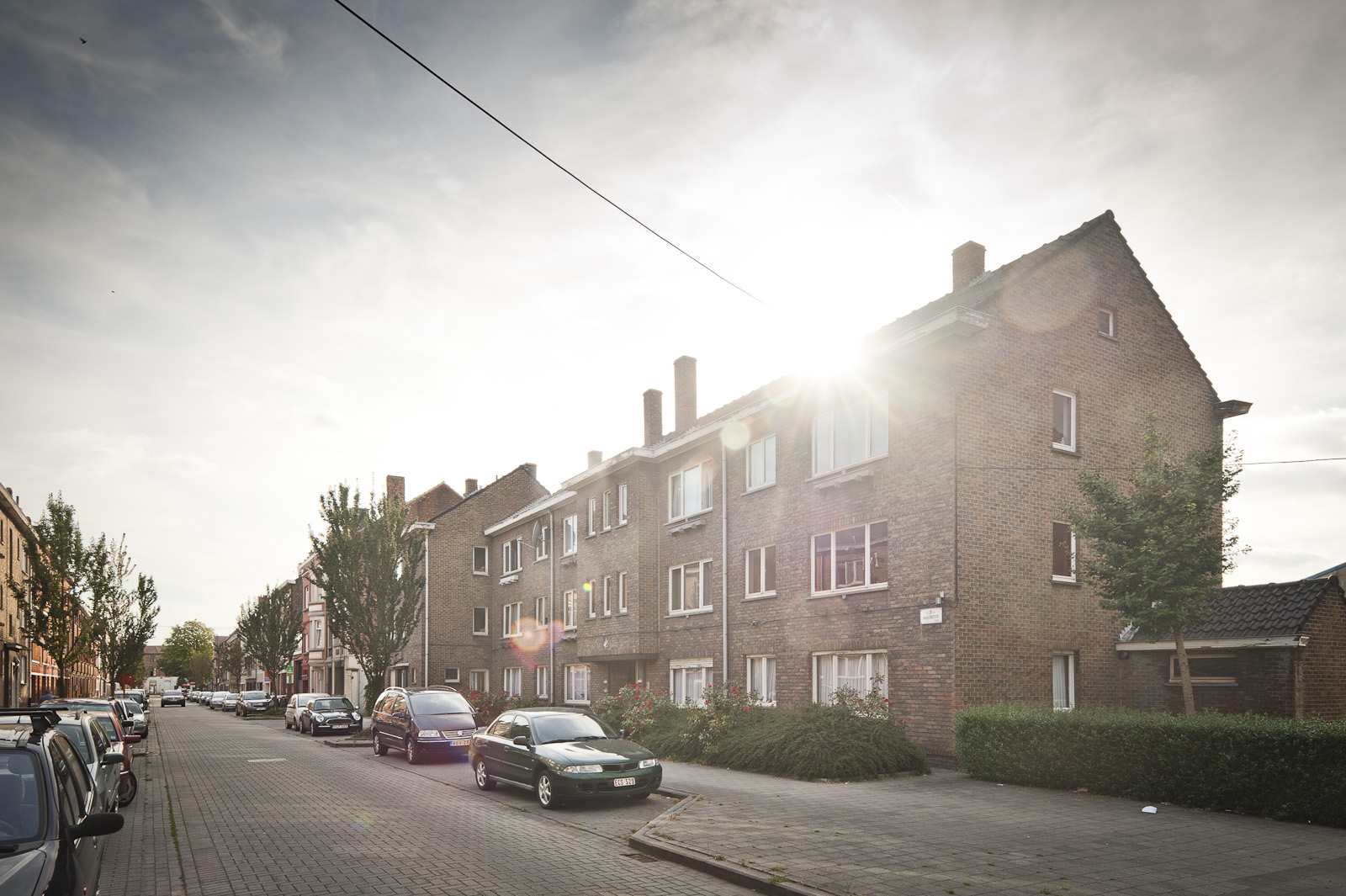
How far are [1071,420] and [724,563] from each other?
9155 mm

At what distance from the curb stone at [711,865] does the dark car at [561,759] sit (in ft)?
5.24

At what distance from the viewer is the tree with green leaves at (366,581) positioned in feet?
113

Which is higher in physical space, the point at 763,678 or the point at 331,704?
the point at 763,678

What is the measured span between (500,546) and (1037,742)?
105 ft

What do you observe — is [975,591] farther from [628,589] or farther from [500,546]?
[500,546]

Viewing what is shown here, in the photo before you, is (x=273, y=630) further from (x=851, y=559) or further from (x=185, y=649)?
(x=185, y=649)

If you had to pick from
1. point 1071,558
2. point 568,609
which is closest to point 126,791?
point 1071,558

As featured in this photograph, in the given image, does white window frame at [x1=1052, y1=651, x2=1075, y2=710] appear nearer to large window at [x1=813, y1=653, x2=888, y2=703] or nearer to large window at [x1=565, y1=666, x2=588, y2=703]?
large window at [x1=813, y1=653, x2=888, y2=703]

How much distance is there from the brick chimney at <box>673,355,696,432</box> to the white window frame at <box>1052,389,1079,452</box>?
1291 centimetres

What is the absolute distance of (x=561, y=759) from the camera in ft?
45.3

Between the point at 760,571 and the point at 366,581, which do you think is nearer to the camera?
the point at 760,571

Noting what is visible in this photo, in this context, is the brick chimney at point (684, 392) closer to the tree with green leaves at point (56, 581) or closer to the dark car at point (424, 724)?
the dark car at point (424, 724)

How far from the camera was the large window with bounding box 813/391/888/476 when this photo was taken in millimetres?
19984

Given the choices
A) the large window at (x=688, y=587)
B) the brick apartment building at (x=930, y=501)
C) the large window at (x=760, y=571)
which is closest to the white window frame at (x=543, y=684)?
the brick apartment building at (x=930, y=501)
